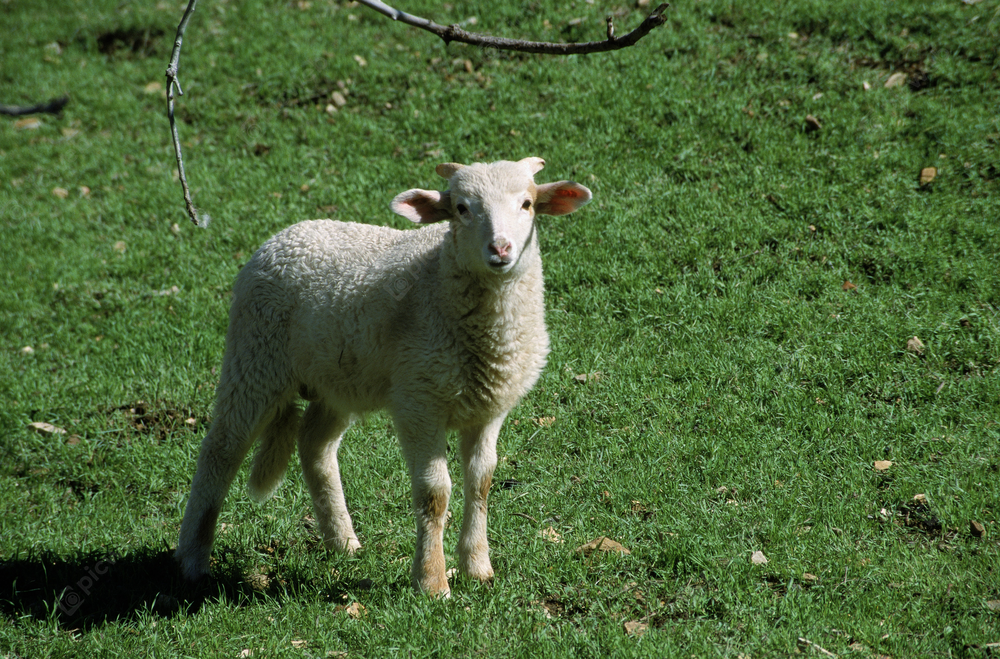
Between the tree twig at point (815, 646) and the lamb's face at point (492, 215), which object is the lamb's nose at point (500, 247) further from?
the tree twig at point (815, 646)

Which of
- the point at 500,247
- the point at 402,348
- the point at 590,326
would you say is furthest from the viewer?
the point at 590,326

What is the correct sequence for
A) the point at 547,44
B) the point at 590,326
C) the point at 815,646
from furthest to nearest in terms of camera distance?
the point at 590,326 → the point at 815,646 → the point at 547,44

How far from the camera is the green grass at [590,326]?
12.9 feet

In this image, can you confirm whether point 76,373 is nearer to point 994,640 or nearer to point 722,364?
point 722,364

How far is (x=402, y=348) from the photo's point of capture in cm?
400

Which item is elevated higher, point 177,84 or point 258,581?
point 177,84

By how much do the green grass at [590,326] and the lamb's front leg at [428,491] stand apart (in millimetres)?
146

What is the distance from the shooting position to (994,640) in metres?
3.42

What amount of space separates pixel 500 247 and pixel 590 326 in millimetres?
2779

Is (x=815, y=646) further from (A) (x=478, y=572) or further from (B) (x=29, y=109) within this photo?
(B) (x=29, y=109)

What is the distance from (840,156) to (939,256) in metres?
1.47

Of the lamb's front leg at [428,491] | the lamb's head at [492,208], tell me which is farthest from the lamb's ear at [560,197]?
the lamb's front leg at [428,491]

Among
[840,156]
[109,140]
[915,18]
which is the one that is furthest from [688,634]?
[109,140]

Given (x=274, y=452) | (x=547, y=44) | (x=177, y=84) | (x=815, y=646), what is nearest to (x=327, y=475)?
(x=274, y=452)
